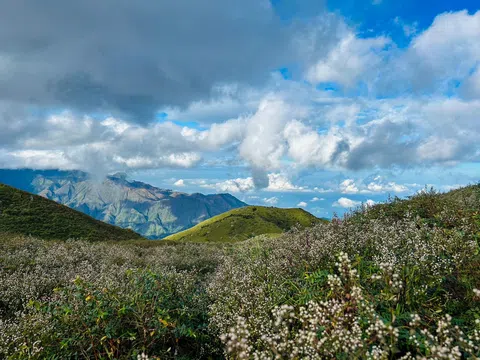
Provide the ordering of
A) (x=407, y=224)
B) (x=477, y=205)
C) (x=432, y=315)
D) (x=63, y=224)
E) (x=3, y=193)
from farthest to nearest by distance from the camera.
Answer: (x=3, y=193) → (x=63, y=224) → (x=477, y=205) → (x=407, y=224) → (x=432, y=315)

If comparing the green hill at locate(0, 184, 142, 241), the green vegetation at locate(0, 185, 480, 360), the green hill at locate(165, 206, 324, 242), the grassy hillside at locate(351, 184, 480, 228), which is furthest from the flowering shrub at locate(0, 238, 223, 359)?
the green hill at locate(165, 206, 324, 242)

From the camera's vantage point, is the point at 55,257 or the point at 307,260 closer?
the point at 307,260

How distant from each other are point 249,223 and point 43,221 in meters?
105

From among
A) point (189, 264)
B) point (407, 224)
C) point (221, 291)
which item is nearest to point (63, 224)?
point (189, 264)

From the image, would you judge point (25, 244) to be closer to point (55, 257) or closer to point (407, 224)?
point (55, 257)

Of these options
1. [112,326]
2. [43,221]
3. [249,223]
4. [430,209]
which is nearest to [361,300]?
[112,326]

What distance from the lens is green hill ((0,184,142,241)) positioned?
150ft

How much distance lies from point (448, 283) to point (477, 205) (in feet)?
24.0

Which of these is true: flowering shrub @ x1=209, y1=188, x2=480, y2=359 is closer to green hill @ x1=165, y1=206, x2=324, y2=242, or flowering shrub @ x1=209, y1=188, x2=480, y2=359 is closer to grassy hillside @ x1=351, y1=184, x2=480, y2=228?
grassy hillside @ x1=351, y1=184, x2=480, y2=228

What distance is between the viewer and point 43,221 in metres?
49.8

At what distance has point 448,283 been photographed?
749 cm

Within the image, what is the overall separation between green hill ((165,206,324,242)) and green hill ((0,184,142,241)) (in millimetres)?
75955

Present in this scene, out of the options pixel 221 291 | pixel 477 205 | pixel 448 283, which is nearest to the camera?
pixel 448 283

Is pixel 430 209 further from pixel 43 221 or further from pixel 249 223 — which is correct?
pixel 249 223
